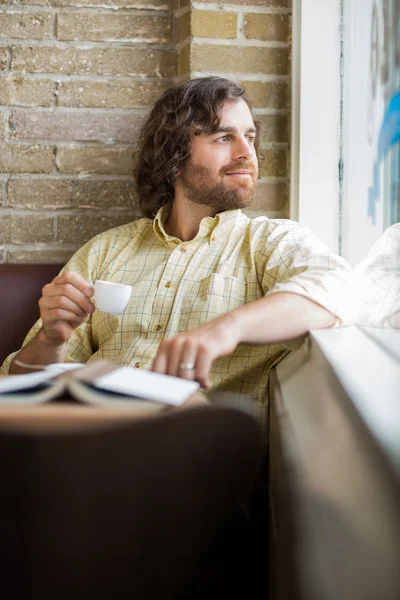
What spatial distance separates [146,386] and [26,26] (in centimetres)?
157

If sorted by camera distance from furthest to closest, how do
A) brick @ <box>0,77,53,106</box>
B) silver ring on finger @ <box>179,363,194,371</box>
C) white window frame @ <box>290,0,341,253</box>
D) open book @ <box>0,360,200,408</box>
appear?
brick @ <box>0,77,53,106</box>, white window frame @ <box>290,0,341,253</box>, silver ring on finger @ <box>179,363,194,371</box>, open book @ <box>0,360,200,408</box>

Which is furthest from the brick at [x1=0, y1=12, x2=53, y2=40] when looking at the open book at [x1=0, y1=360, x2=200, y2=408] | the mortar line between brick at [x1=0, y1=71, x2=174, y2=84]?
the open book at [x1=0, y1=360, x2=200, y2=408]

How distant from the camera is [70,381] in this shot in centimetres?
86

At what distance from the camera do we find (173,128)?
6.06 feet

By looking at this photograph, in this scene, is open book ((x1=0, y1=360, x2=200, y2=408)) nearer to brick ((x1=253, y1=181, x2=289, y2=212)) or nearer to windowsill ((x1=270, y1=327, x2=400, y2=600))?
windowsill ((x1=270, y1=327, x2=400, y2=600))

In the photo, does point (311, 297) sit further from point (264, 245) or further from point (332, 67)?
point (332, 67)

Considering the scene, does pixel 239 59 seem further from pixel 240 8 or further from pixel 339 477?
pixel 339 477

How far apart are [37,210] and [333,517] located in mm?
1584

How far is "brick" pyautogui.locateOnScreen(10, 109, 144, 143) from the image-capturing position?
2.06 m

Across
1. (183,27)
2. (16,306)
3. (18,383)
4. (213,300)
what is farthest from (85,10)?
(18,383)

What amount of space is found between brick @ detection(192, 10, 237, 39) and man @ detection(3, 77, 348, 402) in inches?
8.4

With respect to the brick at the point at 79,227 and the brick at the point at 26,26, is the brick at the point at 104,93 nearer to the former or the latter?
the brick at the point at 26,26

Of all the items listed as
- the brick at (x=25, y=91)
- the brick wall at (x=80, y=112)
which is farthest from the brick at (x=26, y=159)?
the brick at (x=25, y=91)

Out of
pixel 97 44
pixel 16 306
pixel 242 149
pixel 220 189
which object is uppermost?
pixel 97 44
